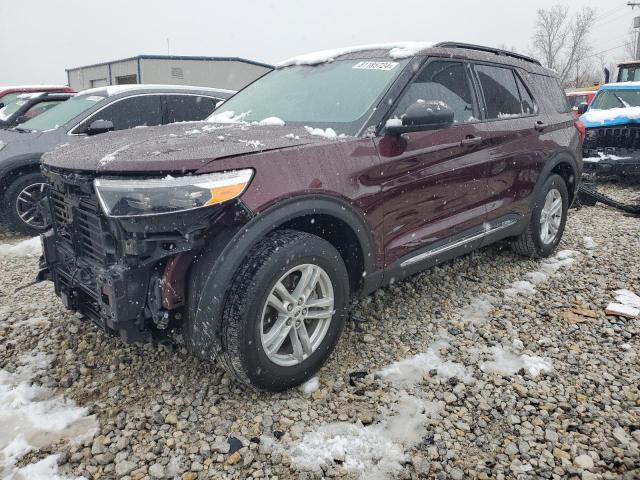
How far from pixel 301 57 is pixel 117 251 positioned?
2277 mm

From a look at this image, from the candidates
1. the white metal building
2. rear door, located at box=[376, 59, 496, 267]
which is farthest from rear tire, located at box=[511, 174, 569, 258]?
the white metal building

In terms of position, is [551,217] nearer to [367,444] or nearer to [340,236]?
[340,236]

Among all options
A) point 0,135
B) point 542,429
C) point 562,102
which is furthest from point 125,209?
point 0,135

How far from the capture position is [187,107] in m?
6.42

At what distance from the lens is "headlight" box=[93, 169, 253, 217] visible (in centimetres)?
208

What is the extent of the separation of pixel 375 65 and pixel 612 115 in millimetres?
7026

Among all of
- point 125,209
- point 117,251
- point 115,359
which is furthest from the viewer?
point 115,359

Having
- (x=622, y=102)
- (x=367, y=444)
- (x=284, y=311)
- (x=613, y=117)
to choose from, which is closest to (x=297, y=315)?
(x=284, y=311)

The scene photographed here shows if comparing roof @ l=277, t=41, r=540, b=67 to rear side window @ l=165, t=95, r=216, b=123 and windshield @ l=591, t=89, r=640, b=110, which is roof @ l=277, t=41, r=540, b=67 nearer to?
rear side window @ l=165, t=95, r=216, b=123

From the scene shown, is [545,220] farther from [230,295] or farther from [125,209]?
[125,209]

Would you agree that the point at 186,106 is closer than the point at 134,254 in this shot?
No

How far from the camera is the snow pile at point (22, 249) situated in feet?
16.7

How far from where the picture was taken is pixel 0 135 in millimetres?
5863

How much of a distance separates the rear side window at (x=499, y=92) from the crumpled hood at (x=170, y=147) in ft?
5.48
